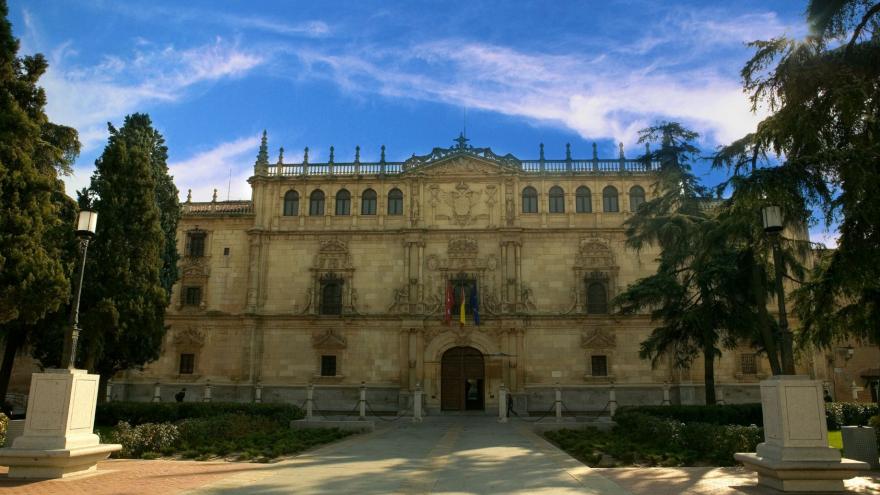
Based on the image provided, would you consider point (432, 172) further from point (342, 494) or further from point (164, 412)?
point (342, 494)

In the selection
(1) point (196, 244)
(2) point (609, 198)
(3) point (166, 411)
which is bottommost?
(3) point (166, 411)

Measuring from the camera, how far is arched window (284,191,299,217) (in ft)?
129

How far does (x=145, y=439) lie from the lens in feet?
55.0

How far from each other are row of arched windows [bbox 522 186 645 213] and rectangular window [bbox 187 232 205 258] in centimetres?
1995

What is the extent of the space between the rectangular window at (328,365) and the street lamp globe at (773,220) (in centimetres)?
2851

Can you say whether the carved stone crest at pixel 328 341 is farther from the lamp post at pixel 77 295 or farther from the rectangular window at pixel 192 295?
the lamp post at pixel 77 295

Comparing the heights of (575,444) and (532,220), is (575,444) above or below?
below

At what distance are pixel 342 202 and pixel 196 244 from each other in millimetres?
9395

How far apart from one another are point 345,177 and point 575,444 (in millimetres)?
25489

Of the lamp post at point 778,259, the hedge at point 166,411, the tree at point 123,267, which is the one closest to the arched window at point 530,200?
the hedge at point 166,411

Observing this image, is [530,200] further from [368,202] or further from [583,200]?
[368,202]

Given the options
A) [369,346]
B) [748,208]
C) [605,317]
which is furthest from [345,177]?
[748,208]

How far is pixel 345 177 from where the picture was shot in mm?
39438

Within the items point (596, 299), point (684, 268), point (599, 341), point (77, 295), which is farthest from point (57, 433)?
point (596, 299)
